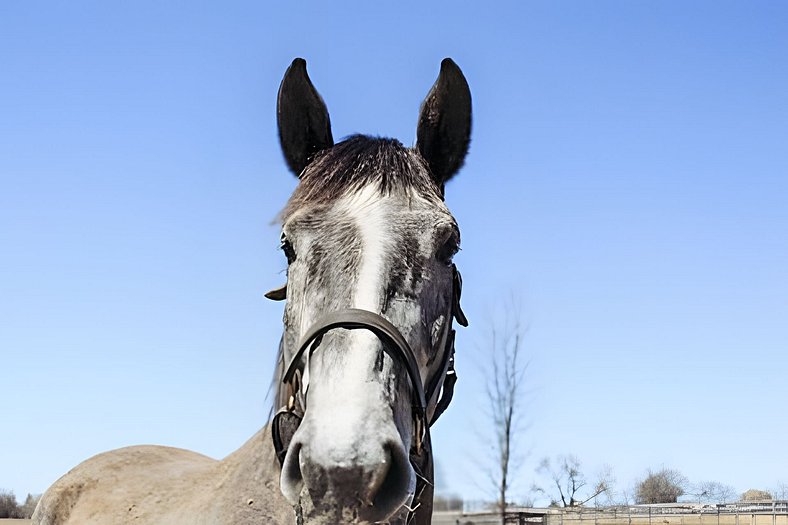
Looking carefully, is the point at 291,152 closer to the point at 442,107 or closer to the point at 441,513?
the point at 442,107

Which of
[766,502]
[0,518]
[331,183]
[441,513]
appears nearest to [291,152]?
[331,183]

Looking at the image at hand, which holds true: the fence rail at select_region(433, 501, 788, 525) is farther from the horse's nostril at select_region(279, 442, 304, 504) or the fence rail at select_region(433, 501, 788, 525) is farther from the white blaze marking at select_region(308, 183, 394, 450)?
the horse's nostril at select_region(279, 442, 304, 504)

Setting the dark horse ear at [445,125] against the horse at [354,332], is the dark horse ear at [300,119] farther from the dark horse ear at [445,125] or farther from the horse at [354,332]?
the dark horse ear at [445,125]

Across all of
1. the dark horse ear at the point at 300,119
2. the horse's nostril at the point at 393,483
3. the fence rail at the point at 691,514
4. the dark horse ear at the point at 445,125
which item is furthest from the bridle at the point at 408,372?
the fence rail at the point at 691,514

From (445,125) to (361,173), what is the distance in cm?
74

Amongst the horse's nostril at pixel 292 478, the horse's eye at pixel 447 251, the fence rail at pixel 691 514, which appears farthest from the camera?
the fence rail at pixel 691 514

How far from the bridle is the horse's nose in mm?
206

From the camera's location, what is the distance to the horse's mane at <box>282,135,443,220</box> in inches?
121

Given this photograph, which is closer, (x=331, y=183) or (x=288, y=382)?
(x=288, y=382)

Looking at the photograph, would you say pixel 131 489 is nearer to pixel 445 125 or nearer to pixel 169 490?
pixel 169 490

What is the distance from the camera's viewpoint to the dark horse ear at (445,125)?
11.9 feet

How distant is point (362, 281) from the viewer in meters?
2.61

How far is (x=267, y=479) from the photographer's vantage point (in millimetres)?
3266

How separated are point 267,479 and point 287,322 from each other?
774mm
